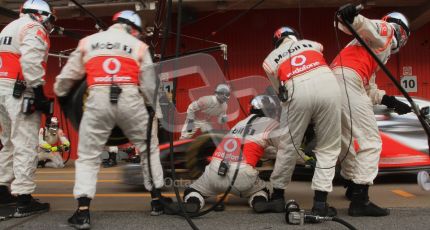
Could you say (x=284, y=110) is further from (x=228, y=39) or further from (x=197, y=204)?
(x=228, y=39)

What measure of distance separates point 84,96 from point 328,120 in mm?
2117

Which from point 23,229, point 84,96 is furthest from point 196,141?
point 23,229

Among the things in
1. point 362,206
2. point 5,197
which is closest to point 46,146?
point 5,197

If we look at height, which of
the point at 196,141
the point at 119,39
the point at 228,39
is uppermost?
the point at 228,39

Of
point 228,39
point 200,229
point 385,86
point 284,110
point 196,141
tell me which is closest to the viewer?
point 200,229

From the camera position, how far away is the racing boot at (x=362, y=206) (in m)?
3.79

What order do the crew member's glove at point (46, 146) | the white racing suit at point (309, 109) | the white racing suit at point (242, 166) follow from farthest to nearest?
the crew member's glove at point (46, 146) < the white racing suit at point (242, 166) < the white racing suit at point (309, 109)

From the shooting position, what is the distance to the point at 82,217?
352 centimetres

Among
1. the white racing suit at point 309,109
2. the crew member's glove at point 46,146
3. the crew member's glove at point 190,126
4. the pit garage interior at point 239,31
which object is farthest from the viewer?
the pit garage interior at point 239,31

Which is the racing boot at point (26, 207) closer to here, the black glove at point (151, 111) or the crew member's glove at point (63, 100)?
the crew member's glove at point (63, 100)

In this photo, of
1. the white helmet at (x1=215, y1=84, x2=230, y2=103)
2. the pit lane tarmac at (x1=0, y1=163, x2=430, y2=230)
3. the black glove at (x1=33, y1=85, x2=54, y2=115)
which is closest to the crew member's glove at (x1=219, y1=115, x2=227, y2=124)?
the white helmet at (x1=215, y1=84, x2=230, y2=103)

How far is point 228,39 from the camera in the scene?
13719 mm

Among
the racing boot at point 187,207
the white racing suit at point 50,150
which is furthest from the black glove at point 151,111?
the white racing suit at point 50,150

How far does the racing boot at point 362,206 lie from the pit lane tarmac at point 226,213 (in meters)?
0.07
